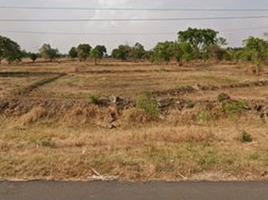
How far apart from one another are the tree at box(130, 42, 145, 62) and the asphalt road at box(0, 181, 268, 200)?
9178 centimetres

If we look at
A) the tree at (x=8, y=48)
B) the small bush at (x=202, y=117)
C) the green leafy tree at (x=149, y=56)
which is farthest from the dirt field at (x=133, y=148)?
the green leafy tree at (x=149, y=56)

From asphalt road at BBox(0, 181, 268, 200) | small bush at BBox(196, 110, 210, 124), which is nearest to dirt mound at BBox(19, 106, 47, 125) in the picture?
small bush at BBox(196, 110, 210, 124)

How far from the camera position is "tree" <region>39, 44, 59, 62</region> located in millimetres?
100812

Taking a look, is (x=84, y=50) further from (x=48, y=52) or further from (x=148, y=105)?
(x=148, y=105)

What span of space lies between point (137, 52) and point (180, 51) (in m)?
25.4

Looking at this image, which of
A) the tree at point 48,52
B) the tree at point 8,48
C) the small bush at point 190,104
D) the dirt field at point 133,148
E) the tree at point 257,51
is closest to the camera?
the dirt field at point 133,148

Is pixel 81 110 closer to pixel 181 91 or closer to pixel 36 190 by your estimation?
pixel 36 190

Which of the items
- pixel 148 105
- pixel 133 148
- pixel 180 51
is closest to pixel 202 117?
pixel 148 105

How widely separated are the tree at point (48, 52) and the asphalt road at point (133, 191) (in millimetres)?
97609

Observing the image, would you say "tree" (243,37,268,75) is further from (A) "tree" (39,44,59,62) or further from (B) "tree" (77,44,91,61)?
(A) "tree" (39,44,59,62)

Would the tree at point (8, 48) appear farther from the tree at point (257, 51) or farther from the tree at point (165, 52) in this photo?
the tree at point (257, 51)

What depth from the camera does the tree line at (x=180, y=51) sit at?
5262 centimetres

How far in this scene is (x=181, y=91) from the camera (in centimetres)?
2733

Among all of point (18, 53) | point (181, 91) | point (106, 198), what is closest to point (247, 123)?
point (106, 198)
